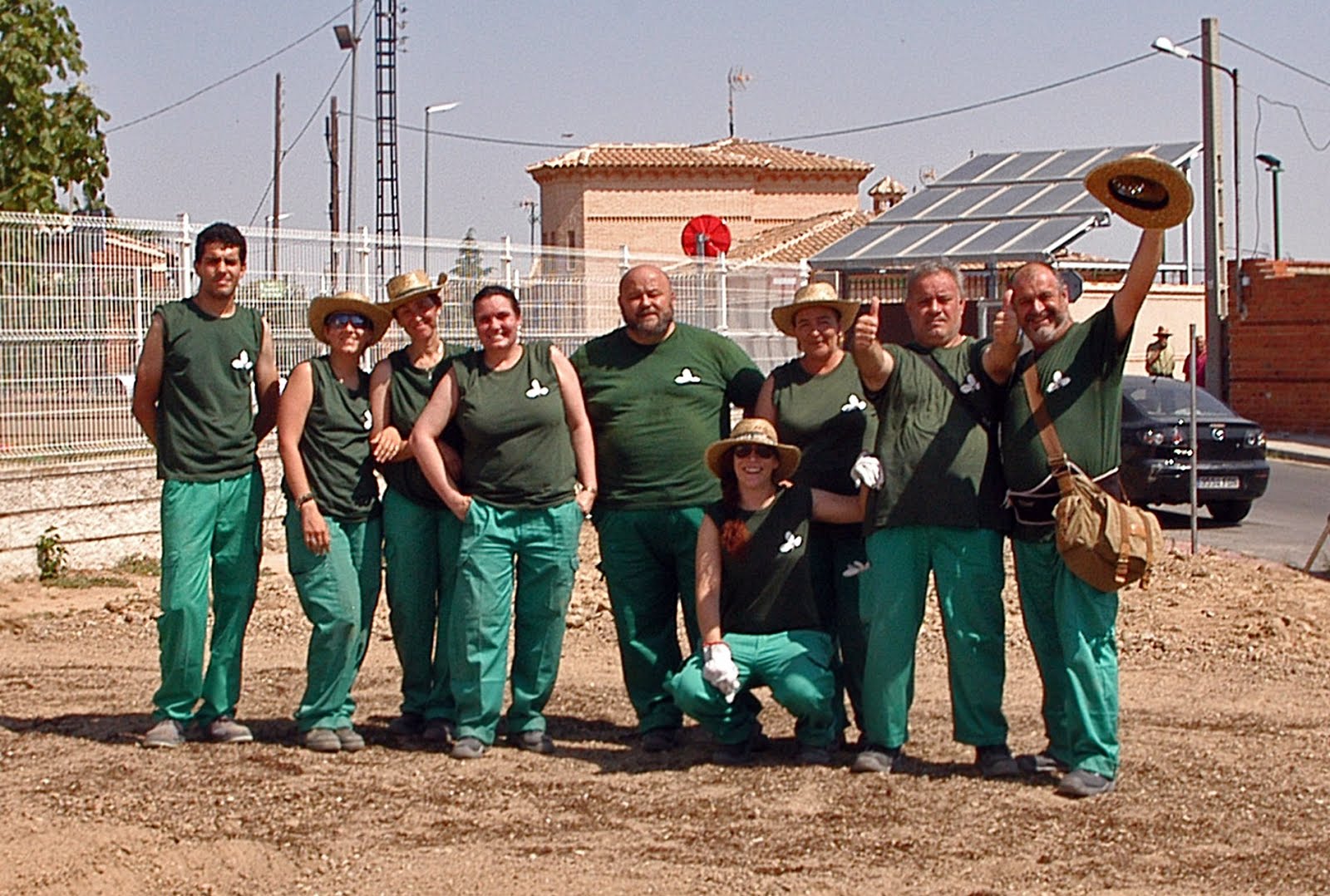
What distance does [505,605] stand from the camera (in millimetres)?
7617

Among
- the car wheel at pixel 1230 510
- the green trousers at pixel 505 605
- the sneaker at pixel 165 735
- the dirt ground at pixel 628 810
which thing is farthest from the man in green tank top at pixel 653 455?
the car wheel at pixel 1230 510

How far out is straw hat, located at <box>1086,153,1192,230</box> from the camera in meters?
6.54

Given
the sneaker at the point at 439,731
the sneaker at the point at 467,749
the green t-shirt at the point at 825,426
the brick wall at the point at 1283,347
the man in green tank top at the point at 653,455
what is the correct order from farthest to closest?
the brick wall at the point at 1283,347, the sneaker at the point at 439,731, the man in green tank top at the point at 653,455, the sneaker at the point at 467,749, the green t-shirt at the point at 825,426

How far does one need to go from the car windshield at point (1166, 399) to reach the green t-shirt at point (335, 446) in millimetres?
11474

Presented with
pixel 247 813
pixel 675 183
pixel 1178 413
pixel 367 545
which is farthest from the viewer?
pixel 675 183

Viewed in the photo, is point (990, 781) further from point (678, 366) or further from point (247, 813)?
point (247, 813)

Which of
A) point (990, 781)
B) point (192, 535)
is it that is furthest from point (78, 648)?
point (990, 781)

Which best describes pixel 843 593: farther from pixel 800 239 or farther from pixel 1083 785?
pixel 800 239

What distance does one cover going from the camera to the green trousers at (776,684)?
723cm

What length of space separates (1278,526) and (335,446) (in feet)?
42.3

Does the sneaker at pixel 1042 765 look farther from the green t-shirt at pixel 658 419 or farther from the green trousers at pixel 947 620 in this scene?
A: the green t-shirt at pixel 658 419

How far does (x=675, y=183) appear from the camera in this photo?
168 ft

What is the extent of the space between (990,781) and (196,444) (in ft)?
11.4

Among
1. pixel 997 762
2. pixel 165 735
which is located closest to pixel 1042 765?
pixel 997 762
